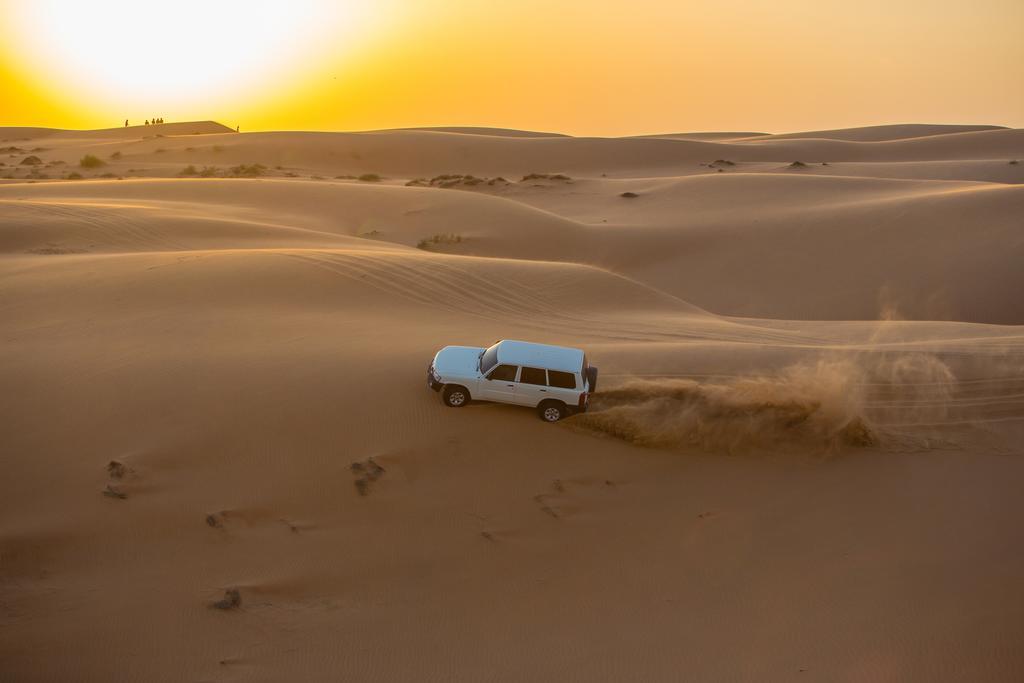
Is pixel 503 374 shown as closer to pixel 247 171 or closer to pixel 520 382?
pixel 520 382

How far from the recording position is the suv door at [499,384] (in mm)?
9141

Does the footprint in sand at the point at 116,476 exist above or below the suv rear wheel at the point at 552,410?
below

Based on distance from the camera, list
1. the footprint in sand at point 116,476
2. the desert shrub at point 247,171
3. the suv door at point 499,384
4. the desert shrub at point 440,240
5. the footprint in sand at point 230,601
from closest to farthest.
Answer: the footprint in sand at point 230,601, the footprint in sand at point 116,476, the suv door at point 499,384, the desert shrub at point 440,240, the desert shrub at point 247,171

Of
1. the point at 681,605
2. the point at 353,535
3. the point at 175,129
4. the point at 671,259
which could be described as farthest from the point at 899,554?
the point at 175,129

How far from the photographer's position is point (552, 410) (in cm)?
912

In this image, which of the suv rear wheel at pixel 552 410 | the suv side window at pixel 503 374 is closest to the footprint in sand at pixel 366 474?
the suv side window at pixel 503 374

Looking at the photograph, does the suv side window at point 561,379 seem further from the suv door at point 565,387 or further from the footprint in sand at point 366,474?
the footprint in sand at point 366,474

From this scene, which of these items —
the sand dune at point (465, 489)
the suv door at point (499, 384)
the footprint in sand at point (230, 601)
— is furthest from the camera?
the suv door at point (499, 384)

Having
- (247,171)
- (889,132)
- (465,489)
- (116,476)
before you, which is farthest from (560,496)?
(889,132)

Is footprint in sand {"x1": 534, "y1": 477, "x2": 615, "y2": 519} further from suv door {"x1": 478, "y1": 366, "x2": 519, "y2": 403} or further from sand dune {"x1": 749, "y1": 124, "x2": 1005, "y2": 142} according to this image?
sand dune {"x1": 749, "y1": 124, "x2": 1005, "y2": 142}

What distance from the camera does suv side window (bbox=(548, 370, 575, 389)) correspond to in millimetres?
9031

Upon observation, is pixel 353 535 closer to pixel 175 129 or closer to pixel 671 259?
pixel 671 259

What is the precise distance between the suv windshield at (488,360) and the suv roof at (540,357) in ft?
0.17

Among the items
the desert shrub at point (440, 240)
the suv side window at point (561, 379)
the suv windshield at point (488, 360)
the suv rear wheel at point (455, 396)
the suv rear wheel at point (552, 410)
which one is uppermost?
the desert shrub at point (440, 240)
